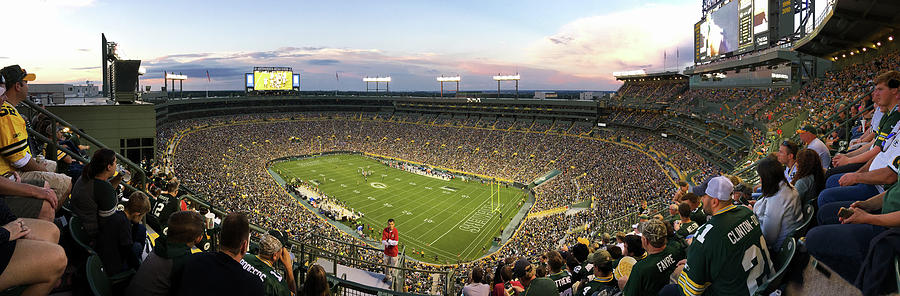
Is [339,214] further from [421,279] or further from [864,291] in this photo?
[864,291]

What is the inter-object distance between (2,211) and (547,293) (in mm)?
4262

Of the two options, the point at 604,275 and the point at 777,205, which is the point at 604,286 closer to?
the point at 604,275

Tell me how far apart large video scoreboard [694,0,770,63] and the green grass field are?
81.1ft

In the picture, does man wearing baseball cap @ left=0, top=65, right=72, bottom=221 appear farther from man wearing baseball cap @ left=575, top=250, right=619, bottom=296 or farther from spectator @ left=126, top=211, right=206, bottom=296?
man wearing baseball cap @ left=575, top=250, right=619, bottom=296

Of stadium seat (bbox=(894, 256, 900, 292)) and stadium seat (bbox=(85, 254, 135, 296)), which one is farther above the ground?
stadium seat (bbox=(894, 256, 900, 292))

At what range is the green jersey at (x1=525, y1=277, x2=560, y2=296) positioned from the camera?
13.9 ft

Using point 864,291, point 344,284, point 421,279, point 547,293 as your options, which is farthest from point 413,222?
point 864,291

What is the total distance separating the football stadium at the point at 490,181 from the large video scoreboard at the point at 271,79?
33 cm

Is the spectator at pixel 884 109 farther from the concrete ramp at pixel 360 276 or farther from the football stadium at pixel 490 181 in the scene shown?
the concrete ramp at pixel 360 276

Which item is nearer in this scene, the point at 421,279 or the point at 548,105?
the point at 421,279

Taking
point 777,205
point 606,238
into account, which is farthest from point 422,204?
point 777,205

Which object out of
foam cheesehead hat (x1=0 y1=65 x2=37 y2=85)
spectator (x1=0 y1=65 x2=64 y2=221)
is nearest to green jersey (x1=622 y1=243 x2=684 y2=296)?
spectator (x1=0 y1=65 x2=64 y2=221)

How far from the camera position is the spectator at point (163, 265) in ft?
9.55

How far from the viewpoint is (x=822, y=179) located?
4.50m
